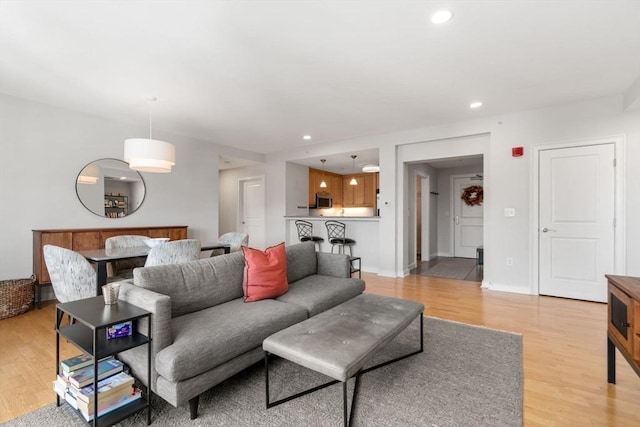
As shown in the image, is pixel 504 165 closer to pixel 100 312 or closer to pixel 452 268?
pixel 452 268

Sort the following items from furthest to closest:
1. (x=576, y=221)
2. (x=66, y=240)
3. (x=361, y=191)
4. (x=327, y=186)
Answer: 1. (x=361, y=191)
2. (x=327, y=186)
3. (x=576, y=221)
4. (x=66, y=240)

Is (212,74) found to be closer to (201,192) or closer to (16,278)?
(201,192)

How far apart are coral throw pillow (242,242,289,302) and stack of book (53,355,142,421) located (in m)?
0.90

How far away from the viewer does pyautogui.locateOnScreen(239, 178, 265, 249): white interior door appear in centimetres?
728

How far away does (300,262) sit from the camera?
3.13 metres

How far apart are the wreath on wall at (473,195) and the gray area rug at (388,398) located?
5.35m

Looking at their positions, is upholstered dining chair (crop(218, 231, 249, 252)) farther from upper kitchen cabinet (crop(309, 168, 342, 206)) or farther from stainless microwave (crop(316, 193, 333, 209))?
stainless microwave (crop(316, 193, 333, 209))

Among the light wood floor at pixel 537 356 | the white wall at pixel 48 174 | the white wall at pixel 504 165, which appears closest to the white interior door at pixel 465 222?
the white wall at pixel 504 165

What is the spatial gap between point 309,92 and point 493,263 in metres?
3.48

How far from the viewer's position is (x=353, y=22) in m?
2.21

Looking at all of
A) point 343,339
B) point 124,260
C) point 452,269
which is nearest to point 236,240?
point 124,260

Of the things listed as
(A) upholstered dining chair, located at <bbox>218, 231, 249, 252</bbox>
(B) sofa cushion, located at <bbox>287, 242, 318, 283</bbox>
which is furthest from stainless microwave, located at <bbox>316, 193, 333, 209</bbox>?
(B) sofa cushion, located at <bbox>287, 242, 318, 283</bbox>

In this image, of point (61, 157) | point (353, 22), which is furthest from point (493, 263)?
point (61, 157)

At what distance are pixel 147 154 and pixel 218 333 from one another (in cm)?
238
